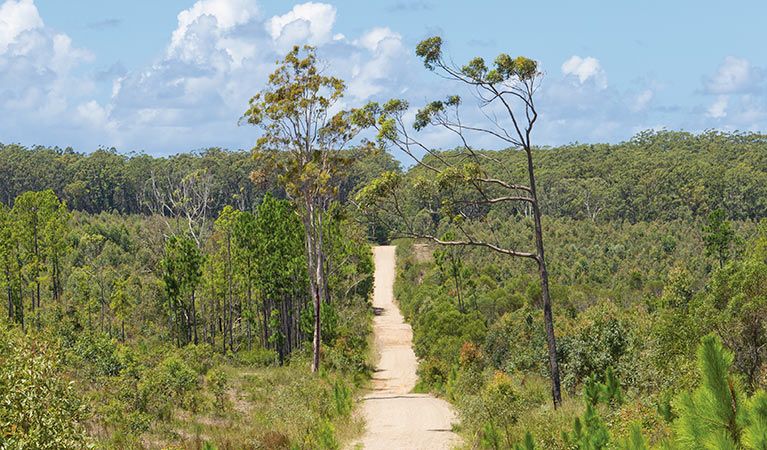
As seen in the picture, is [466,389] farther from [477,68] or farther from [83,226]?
[83,226]

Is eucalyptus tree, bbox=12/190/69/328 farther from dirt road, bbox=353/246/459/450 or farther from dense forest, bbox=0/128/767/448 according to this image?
dirt road, bbox=353/246/459/450

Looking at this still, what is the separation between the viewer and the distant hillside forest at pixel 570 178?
77.1 meters

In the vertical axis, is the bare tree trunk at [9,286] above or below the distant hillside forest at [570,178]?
below

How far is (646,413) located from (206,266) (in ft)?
96.1

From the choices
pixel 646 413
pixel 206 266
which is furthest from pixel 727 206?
pixel 646 413

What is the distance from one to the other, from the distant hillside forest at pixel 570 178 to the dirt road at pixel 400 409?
30.6 meters

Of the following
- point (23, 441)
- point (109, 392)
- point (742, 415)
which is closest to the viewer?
point (742, 415)

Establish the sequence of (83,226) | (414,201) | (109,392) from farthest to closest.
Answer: (414,201)
(83,226)
(109,392)

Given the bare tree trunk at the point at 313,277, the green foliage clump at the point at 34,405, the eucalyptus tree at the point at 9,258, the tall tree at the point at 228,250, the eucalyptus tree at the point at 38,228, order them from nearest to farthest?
the green foliage clump at the point at 34,405, the bare tree trunk at the point at 313,277, the eucalyptus tree at the point at 9,258, the tall tree at the point at 228,250, the eucalyptus tree at the point at 38,228

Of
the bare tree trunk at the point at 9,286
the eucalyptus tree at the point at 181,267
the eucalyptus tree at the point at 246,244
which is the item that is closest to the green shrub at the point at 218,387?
the eucalyptus tree at the point at 181,267

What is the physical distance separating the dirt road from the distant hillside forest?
30.6 metres

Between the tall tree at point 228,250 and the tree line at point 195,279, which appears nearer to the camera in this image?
the tree line at point 195,279

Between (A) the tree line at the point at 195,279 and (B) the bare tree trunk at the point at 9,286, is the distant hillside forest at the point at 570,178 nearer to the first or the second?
(A) the tree line at the point at 195,279

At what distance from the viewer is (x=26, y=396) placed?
7.39 metres
